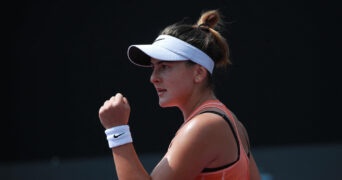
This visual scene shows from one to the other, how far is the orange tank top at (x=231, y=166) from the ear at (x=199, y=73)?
0.09 m

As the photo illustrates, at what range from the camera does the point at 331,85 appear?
3.79 meters

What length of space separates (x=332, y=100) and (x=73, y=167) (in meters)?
1.78

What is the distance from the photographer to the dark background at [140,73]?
150 inches

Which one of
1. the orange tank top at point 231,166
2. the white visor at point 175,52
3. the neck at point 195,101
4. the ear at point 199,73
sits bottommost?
the orange tank top at point 231,166

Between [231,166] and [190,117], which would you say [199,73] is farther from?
[231,166]

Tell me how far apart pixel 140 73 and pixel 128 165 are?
2.36 m

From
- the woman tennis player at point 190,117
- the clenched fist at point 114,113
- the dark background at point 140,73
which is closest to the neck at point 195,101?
the woman tennis player at point 190,117

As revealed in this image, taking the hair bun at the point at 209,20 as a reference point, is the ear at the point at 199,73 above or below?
below

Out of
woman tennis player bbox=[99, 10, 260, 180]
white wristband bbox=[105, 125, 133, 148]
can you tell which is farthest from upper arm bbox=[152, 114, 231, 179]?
white wristband bbox=[105, 125, 133, 148]

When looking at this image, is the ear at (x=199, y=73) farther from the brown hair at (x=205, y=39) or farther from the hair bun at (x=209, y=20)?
the hair bun at (x=209, y=20)

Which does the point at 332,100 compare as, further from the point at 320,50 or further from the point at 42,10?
the point at 42,10

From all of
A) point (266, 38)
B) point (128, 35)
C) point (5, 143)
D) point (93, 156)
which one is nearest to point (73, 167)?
point (93, 156)

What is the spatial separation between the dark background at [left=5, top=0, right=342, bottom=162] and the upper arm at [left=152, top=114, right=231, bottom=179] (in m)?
1.98

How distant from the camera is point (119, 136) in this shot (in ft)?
6.43
